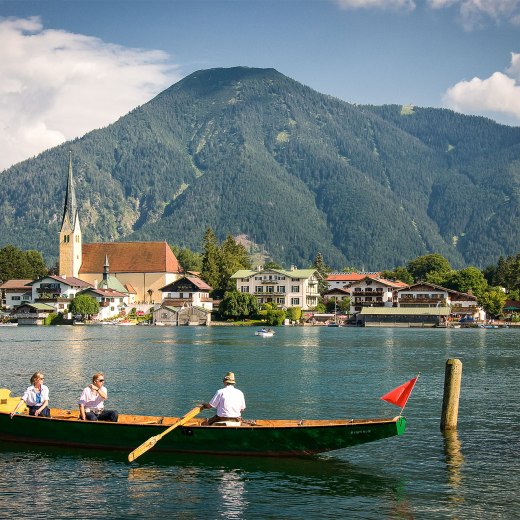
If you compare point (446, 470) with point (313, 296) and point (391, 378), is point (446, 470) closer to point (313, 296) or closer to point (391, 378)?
point (391, 378)

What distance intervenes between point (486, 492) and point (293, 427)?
5862mm

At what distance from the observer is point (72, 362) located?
64500mm

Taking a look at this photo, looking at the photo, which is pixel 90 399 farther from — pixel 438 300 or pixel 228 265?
pixel 228 265

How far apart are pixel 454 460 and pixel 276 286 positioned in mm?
149748

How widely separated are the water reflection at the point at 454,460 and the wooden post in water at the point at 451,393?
0.58m

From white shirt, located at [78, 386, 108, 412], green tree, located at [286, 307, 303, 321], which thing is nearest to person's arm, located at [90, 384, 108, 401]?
white shirt, located at [78, 386, 108, 412]

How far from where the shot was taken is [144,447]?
24922mm

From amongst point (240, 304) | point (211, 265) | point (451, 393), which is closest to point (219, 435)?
point (451, 393)

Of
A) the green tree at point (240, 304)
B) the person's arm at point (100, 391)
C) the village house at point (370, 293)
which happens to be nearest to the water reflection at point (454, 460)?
the person's arm at point (100, 391)

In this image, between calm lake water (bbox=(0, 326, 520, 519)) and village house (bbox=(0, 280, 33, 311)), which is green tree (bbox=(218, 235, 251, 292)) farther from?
calm lake water (bbox=(0, 326, 520, 519))

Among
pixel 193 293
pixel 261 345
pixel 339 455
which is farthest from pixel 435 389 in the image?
pixel 193 293

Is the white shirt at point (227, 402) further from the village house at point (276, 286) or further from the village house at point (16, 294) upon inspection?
the village house at point (16, 294)

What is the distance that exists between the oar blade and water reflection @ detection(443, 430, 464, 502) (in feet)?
29.4

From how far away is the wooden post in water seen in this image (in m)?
31.4
